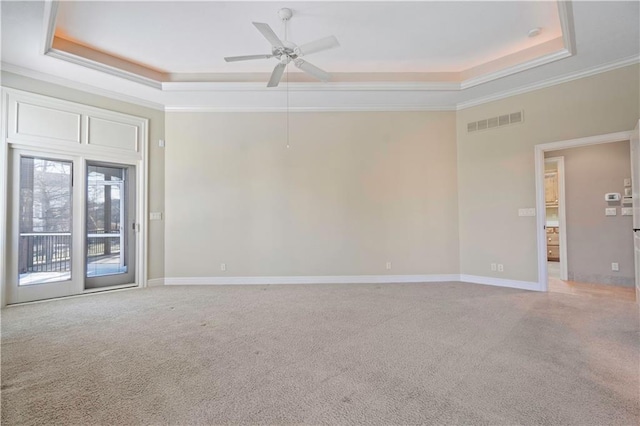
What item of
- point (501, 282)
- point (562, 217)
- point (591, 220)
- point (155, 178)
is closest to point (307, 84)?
point (155, 178)

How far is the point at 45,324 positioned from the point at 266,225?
2.97 metres

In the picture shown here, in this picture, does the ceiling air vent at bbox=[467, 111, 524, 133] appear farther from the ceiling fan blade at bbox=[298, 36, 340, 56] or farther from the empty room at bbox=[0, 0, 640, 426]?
the ceiling fan blade at bbox=[298, 36, 340, 56]

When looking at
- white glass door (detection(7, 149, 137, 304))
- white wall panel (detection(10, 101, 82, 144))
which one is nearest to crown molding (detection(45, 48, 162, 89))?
white wall panel (detection(10, 101, 82, 144))

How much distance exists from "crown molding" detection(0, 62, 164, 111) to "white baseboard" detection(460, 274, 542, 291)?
603 centimetres

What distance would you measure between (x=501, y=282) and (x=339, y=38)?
14.3 feet

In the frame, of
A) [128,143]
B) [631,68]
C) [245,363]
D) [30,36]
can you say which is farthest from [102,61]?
[631,68]

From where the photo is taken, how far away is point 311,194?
5070mm

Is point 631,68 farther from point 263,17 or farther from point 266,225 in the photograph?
point 266,225

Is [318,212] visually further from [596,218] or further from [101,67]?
[596,218]

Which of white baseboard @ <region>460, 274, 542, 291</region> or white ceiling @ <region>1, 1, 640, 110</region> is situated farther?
white baseboard @ <region>460, 274, 542, 291</region>

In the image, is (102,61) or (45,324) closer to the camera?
(45,324)

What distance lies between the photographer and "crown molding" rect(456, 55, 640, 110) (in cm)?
363

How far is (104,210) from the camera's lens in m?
4.52

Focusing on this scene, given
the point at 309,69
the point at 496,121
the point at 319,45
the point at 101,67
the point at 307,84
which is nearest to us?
the point at 319,45
